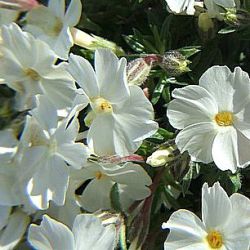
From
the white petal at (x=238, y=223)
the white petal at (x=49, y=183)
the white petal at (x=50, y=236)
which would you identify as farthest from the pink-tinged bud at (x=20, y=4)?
the white petal at (x=238, y=223)

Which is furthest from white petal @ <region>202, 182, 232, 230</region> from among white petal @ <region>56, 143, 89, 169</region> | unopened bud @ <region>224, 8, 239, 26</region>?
unopened bud @ <region>224, 8, 239, 26</region>

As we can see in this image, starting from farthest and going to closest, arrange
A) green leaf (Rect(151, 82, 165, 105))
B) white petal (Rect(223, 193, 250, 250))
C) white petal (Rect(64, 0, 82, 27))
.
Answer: green leaf (Rect(151, 82, 165, 105))
white petal (Rect(64, 0, 82, 27))
white petal (Rect(223, 193, 250, 250))

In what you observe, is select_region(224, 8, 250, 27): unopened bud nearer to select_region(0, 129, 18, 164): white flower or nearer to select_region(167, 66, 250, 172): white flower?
select_region(167, 66, 250, 172): white flower

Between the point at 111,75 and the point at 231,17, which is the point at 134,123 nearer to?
the point at 111,75

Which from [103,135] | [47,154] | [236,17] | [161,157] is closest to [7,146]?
[47,154]

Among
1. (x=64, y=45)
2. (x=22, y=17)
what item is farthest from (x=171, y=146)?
(x=22, y=17)

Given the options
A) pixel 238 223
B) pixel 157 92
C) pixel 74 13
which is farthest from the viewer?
pixel 157 92
